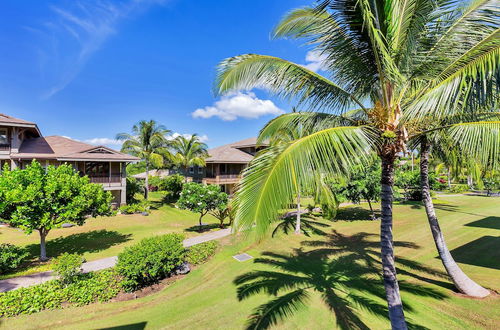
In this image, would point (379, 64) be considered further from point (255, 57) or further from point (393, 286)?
point (393, 286)

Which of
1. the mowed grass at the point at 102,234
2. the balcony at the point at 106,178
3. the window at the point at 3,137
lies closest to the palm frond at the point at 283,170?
the mowed grass at the point at 102,234

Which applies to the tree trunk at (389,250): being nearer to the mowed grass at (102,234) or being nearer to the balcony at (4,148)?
the mowed grass at (102,234)

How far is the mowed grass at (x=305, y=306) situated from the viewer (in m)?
6.20

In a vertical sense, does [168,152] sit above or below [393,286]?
above

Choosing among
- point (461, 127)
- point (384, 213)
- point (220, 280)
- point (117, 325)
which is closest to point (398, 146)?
point (461, 127)

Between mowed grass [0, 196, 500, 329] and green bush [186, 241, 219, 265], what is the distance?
0.57 metres

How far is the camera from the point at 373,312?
633 centimetres

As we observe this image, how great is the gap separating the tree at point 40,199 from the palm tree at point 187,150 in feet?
48.2

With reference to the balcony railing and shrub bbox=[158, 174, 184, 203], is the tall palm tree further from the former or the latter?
shrub bbox=[158, 174, 184, 203]

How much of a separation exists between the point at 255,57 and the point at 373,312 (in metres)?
7.52

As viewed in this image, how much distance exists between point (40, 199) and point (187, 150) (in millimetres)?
17039

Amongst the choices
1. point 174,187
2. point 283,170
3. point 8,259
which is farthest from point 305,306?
point 174,187

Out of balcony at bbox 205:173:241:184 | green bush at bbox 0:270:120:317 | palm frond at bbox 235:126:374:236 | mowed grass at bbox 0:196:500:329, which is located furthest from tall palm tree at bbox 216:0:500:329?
balcony at bbox 205:173:241:184

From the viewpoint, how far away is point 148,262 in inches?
355
